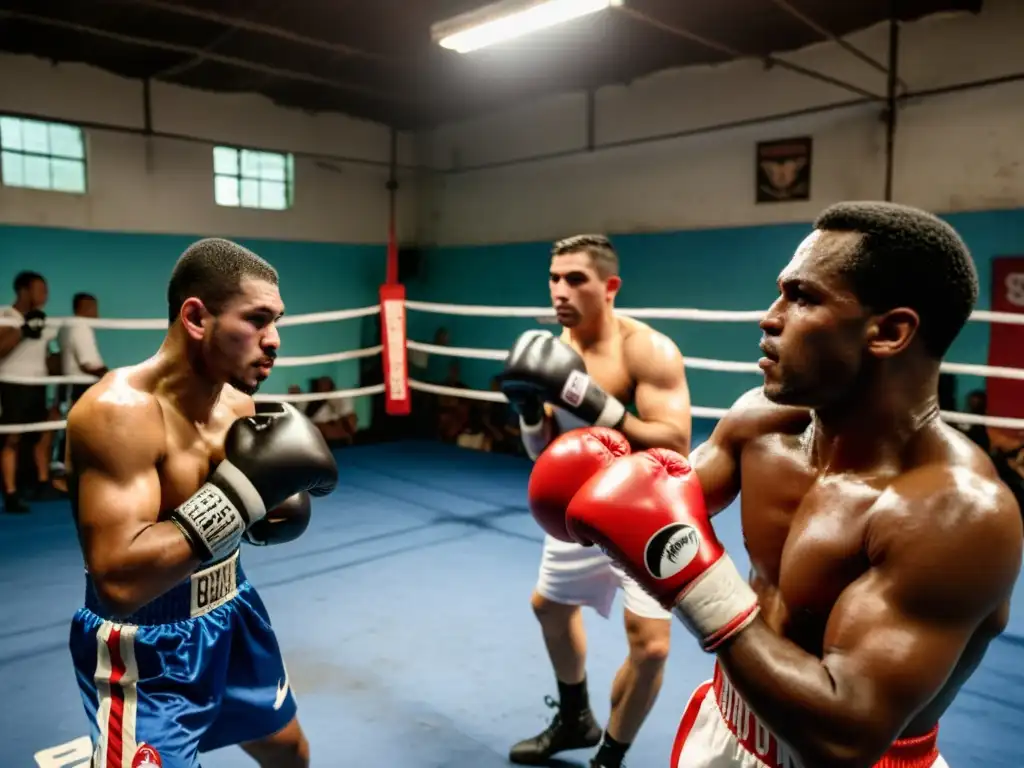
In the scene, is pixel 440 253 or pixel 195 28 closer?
pixel 195 28

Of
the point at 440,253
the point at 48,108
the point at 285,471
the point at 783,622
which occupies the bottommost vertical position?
the point at 783,622

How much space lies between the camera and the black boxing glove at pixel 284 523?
1567 millimetres

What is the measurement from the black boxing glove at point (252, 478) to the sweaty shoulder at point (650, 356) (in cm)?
96

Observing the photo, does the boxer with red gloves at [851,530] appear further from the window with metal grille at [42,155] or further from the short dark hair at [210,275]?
the window with metal grille at [42,155]

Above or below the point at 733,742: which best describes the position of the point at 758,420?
above

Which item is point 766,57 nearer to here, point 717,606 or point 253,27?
point 253,27

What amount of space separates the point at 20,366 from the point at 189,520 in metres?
3.91

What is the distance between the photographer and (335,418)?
6.71 meters

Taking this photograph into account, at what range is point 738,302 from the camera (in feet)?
19.3

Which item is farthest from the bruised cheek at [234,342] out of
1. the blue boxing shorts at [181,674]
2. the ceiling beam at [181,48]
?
the ceiling beam at [181,48]

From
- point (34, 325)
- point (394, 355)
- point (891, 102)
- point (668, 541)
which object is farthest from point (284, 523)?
point (891, 102)

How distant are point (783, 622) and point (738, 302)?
203 inches

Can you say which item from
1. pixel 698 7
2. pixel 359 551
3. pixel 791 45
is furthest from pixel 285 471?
pixel 791 45

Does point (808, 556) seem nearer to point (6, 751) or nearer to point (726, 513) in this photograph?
point (6, 751)
